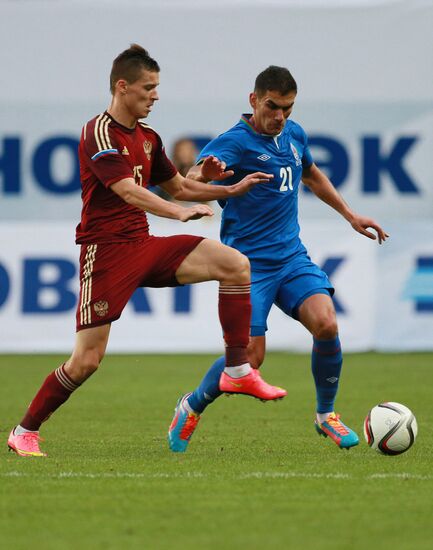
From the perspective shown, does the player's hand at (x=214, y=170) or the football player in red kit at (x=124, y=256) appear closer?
the football player in red kit at (x=124, y=256)

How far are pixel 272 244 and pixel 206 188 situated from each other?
0.61 m

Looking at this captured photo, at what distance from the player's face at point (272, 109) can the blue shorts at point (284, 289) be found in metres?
0.80

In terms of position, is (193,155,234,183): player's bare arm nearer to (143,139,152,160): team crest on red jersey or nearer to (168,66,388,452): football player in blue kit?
(168,66,388,452): football player in blue kit

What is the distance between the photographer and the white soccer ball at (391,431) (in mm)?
7164

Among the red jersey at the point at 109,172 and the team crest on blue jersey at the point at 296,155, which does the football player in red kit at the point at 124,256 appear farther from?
the team crest on blue jersey at the point at 296,155

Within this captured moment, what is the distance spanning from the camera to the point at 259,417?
9.91 meters

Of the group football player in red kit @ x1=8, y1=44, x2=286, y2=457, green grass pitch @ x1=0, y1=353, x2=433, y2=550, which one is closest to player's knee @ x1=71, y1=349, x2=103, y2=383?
football player in red kit @ x1=8, y1=44, x2=286, y2=457

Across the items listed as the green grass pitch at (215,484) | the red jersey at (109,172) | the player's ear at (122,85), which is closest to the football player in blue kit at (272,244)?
the green grass pitch at (215,484)

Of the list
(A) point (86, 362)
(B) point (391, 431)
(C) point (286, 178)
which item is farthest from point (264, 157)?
(B) point (391, 431)

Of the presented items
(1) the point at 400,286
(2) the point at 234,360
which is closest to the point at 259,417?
(2) the point at 234,360

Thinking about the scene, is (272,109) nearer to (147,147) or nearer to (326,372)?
(147,147)

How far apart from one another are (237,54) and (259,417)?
8083 mm

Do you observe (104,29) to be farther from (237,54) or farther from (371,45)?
(371,45)

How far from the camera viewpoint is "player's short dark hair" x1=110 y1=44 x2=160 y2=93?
7.16 metres
